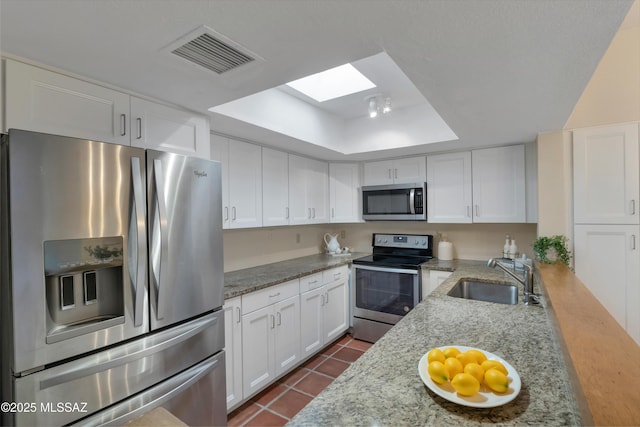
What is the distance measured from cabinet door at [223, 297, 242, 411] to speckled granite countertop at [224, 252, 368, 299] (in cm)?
10

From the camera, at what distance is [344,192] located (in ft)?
12.2

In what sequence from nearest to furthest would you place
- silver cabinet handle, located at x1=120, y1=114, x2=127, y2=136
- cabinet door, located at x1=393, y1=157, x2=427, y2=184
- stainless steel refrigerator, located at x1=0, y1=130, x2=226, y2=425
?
stainless steel refrigerator, located at x1=0, y1=130, x2=226, y2=425
silver cabinet handle, located at x1=120, y1=114, x2=127, y2=136
cabinet door, located at x1=393, y1=157, x2=427, y2=184

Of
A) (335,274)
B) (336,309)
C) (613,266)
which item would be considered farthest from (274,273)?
(613,266)

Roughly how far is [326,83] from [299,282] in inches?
70.9

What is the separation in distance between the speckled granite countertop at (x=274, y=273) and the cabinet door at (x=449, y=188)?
1126 millimetres

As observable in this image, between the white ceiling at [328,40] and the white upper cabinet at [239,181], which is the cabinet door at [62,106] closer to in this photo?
the white ceiling at [328,40]

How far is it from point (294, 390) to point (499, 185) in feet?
8.74

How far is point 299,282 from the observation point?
2721 millimetres

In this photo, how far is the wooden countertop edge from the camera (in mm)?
606

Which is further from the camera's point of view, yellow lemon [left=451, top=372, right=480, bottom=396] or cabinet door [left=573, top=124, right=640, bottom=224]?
cabinet door [left=573, top=124, right=640, bottom=224]

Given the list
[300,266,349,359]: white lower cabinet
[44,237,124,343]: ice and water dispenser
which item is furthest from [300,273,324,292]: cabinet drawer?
[44,237,124,343]: ice and water dispenser

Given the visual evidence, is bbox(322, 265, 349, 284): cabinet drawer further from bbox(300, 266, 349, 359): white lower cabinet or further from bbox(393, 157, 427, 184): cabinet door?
bbox(393, 157, 427, 184): cabinet door

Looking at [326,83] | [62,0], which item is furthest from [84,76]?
[326,83]

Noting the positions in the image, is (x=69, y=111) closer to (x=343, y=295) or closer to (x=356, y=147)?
(x=356, y=147)
